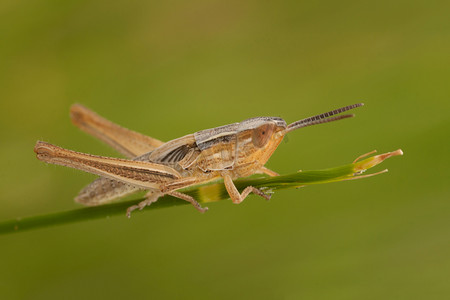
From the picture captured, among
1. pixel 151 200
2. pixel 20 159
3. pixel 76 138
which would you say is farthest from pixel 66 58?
pixel 151 200

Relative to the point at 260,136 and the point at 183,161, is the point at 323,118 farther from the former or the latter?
the point at 183,161

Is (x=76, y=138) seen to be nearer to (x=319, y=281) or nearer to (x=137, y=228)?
(x=137, y=228)

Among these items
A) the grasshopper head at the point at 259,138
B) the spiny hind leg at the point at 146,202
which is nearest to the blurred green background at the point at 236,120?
the grasshopper head at the point at 259,138

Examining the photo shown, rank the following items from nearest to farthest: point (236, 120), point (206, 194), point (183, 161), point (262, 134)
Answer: point (206, 194) < point (262, 134) < point (183, 161) < point (236, 120)

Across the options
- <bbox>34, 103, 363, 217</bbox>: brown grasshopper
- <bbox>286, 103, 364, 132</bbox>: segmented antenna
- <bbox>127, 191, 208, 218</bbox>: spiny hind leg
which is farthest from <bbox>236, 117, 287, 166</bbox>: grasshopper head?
<bbox>127, 191, 208, 218</bbox>: spiny hind leg

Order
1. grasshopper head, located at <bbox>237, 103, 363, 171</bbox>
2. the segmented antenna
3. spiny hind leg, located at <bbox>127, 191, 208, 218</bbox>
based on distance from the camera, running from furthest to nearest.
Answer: grasshopper head, located at <bbox>237, 103, 363, 171</bbox> < spiny hind leg, located at <bbox>127, 191, 208, 218</bbox> < the segmented antenna

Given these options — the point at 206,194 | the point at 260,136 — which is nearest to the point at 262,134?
the point at 260,136

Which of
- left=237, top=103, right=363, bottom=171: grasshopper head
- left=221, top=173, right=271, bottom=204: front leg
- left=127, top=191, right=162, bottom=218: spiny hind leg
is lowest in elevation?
left=221, top=173, right=271, bottom=204: front leg

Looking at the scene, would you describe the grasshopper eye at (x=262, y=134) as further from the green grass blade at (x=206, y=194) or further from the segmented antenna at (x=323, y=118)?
the green grass blade at (x=206, y=194)

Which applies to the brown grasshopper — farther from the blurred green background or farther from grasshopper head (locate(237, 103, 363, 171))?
the blurred green background
